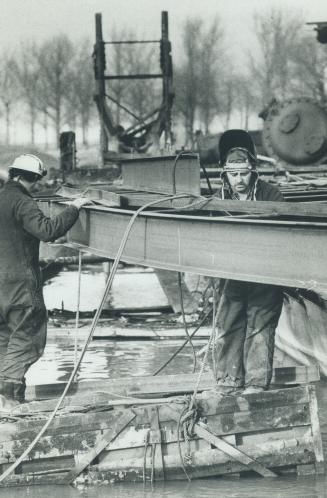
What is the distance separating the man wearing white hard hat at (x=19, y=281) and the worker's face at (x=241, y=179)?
1.21 metres

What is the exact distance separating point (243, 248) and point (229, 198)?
56.4 inches

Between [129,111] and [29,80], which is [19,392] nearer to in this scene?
[129,111]

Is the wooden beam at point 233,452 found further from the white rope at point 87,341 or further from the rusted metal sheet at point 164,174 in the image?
the rusted metal sheet at point 164,174

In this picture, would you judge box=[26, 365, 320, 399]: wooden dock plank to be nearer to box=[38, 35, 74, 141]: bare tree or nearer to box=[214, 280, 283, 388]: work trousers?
box=[214, 280, 283, 388]: work trousers

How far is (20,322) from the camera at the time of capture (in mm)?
7680

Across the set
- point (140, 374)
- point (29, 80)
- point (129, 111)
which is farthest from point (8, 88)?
point (140, 374)

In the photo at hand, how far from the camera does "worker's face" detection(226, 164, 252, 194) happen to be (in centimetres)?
761

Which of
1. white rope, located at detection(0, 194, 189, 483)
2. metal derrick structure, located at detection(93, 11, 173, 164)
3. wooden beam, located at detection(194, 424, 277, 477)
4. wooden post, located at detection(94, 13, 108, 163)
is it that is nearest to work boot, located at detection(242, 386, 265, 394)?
wooden beam, located at detection(194, 424, 277, 477)

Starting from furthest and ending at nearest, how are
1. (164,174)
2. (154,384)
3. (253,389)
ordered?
(164,174), (154,384), (253,389)

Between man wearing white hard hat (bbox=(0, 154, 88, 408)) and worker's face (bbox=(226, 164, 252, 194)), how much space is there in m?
1.21

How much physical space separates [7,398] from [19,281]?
3.07ft

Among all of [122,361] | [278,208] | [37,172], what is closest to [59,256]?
[122,361]

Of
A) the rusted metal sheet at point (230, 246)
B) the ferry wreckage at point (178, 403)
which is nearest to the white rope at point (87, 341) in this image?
the ferry wreckage at point (178, 403)

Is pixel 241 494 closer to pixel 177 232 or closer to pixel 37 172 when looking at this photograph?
pixel 177 232
